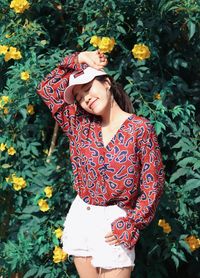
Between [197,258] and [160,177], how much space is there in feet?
3.61

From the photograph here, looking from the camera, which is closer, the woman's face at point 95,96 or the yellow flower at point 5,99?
the woman's face at point 95,96

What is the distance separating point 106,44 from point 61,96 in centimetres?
59

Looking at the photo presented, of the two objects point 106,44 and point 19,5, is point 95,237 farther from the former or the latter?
point 19,5


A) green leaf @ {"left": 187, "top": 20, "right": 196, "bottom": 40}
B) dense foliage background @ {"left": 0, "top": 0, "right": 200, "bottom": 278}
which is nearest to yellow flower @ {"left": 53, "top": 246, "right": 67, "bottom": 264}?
dense foliage background @ {"left": 0, "top": 0, "right": 200, "bottom": 278}

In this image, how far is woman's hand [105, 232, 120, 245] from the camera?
6.82ft

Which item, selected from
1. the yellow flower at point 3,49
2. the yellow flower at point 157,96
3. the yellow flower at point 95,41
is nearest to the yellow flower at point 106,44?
the yellow flower at point 95,41

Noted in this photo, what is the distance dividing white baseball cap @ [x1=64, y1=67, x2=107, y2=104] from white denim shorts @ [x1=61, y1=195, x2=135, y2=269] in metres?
0.41

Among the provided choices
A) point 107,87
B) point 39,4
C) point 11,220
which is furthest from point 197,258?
point 39,4

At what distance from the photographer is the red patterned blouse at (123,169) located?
6.77ft

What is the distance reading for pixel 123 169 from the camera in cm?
208

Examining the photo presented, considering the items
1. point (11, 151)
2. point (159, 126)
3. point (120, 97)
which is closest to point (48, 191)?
point (11, 151)

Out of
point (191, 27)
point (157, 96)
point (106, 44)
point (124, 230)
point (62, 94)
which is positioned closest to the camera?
point (124, 230)

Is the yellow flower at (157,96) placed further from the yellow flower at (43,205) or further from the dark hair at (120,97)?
the yellow flower at (43,205)

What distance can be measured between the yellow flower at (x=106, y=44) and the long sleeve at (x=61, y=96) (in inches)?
20.4
